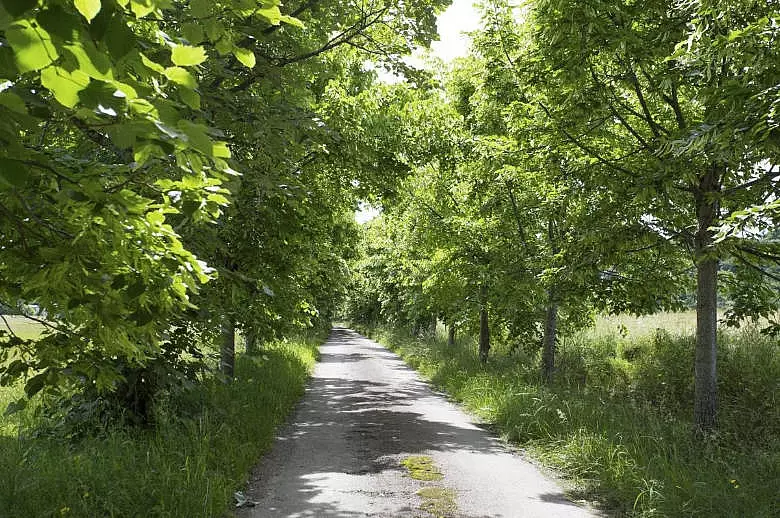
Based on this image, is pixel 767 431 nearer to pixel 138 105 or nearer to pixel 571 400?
pixel 571 400

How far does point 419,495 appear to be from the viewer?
6168 mm

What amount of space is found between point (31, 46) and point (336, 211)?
9.79 metres

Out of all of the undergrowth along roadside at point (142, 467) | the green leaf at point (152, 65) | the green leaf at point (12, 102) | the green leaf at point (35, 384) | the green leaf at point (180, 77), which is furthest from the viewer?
the undergrowth along roadside at point (142, 467)

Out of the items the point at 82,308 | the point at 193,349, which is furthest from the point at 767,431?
the point at 82,308

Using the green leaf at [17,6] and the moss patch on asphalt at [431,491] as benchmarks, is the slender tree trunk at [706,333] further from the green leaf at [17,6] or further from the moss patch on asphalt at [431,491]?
the green leaf at [17,6]

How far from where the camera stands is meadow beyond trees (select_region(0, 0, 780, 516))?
2.41m

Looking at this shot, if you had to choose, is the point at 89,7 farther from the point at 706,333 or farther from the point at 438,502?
the point at 706,333

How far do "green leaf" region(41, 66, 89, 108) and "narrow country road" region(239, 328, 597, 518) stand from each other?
193 inches

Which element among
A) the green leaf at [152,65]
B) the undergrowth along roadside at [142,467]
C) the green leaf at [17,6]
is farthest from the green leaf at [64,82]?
the undergrowth along roadside at [142,467]

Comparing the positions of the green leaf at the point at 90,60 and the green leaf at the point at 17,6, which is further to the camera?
the green leaf at the point at 90,60

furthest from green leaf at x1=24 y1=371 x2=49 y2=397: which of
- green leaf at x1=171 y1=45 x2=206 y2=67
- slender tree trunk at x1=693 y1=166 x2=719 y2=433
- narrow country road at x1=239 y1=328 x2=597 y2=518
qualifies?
slender tree trunk at x1=693 y1=166 x2=719 y2=433

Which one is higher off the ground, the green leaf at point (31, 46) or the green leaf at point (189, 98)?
the green leaf at point (189, 98)

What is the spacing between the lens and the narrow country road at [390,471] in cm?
572

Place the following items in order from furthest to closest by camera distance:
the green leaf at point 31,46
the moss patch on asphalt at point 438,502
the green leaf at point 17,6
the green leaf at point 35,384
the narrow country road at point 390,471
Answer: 1. the narrow country road at point 390,471
2. the moss patch on asphalt at point 438,502
3. the green leaf at point 35,384
4. the green leaf at point 31,46
5. the green leaf at point 17,6
